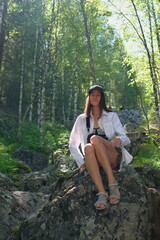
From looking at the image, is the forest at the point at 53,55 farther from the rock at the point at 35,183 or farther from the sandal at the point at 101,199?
the sandal at the point at 101,199

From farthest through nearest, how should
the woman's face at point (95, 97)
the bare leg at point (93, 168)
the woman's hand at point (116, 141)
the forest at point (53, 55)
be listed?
the forest at point (53, 55), the woman's face at point (95, 97), the woman's hand at point (116, 141), the bare leg at point (93, 168)

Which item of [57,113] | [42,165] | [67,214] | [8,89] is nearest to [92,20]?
[8,89]

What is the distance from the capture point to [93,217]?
2875mm

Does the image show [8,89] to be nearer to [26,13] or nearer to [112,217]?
[26,13]

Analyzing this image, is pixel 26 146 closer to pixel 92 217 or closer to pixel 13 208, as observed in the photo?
pixel 13 208

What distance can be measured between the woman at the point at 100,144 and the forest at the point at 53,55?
503 cm

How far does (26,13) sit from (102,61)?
10658 millimetres

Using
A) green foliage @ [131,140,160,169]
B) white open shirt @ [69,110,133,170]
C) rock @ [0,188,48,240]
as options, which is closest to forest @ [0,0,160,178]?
green foliage @ [131,140,160,169]

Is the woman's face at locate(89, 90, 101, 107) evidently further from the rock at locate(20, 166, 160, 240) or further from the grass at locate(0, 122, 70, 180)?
the grass at locate(0, 122, 70, 180)

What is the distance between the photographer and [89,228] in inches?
110

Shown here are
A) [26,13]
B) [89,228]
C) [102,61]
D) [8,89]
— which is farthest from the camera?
[102,61]

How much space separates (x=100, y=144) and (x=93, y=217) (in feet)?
3.20

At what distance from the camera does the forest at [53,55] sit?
10.2m

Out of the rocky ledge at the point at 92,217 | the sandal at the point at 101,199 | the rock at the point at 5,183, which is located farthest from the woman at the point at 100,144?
the rock at the point at 5,183
